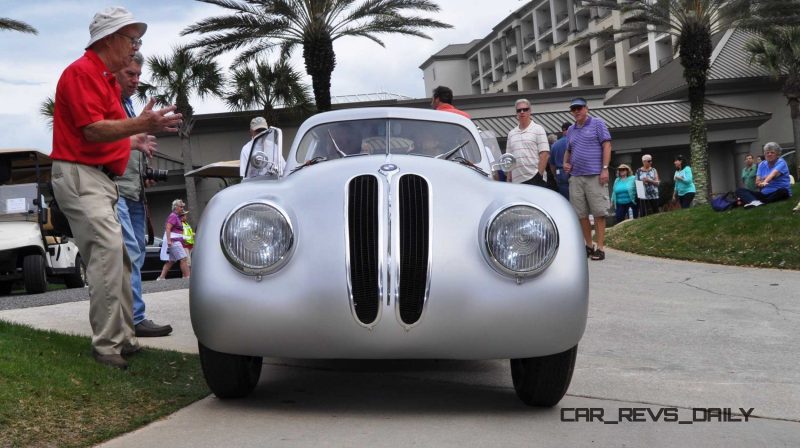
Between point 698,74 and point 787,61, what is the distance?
54.5 feet

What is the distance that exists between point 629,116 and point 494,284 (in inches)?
1455

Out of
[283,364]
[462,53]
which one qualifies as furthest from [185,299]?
[462,53]

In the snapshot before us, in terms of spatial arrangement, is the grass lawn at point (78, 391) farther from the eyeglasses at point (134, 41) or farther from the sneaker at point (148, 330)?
the eyeglasses at point (134, 41)

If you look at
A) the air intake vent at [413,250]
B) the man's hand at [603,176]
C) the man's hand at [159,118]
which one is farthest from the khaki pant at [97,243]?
the man's hand at [603,176]

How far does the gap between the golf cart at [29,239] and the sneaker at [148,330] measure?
616 cm

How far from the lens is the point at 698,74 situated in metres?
27.0

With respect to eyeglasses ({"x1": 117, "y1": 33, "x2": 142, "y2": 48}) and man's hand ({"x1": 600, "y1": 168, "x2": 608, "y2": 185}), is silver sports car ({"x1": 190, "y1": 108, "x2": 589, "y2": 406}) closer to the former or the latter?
eyeglasses ({"x1": 117, "y1": 33, "x2": 142, "y2": 48})

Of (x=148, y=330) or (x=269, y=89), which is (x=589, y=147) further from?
(x=269, y=89)

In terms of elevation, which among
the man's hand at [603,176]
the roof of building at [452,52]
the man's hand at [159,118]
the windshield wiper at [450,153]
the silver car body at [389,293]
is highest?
the roof of building at [452,52]

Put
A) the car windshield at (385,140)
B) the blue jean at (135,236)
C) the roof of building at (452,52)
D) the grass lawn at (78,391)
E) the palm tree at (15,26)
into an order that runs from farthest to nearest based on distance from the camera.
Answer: the roof of building at (452,52)
the palm tree at (15,26)
the blue jean at (135,236)
the car windshield at (385,140)
the grass lawn at (78,391)

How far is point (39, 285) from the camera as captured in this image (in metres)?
13.4

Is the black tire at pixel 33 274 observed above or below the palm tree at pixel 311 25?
below

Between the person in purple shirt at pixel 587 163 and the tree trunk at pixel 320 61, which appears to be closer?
the person in purple shirt at pixel 587 163

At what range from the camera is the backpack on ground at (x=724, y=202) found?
14938 millimetres
